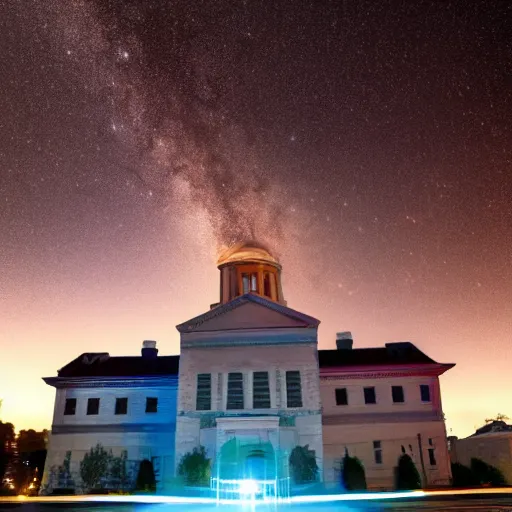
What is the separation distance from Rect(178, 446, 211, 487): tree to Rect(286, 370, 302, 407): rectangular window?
566cm

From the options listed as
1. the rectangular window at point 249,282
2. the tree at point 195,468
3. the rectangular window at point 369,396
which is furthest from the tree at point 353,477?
the rectangular window at point 249,282

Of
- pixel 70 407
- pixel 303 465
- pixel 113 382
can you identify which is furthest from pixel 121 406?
pixel 303 465

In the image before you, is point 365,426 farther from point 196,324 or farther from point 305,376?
point 196,324

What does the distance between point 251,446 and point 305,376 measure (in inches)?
197

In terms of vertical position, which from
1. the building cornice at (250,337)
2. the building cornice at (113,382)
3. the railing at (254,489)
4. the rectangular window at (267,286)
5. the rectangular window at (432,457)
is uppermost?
the rectangular window at (267,286)

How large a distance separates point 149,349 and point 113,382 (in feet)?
16.4

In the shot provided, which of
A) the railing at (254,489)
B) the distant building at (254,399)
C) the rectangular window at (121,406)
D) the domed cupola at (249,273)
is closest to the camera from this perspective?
the railing at (254,489)

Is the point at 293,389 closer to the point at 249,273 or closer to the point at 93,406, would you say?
the point at 249,273

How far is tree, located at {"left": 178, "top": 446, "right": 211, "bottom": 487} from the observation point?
87.9 feet

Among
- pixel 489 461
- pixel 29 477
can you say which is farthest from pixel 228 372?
pixel 29 477

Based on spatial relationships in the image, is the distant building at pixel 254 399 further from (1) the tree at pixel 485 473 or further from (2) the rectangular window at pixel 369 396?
(1) the tree at pixel 485 473

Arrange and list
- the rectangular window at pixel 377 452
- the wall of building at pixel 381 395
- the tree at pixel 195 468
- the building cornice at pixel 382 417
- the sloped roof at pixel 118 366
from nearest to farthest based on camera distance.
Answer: the tree at pixel 195 468
the rectangular window at pixel 377 452
the building cornice at pixel 382 417
the wall of building at pixel 381 395
the sloped roof at pixel 118 366

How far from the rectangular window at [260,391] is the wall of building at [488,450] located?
655 inches

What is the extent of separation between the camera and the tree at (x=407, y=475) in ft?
95.7
